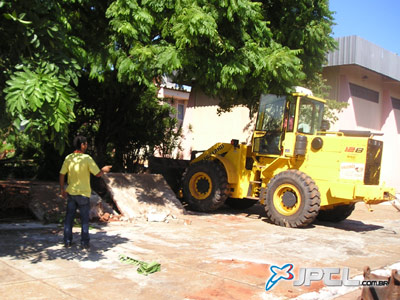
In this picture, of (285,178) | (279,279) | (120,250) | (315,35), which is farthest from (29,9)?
(315,35)

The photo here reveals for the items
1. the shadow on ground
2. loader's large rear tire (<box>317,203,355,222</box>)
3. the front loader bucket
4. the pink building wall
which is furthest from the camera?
the pink building wall

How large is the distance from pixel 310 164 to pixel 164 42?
4.32 m

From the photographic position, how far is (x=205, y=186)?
11508 mm

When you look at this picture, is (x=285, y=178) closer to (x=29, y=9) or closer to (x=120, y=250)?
(x=120, y=250)

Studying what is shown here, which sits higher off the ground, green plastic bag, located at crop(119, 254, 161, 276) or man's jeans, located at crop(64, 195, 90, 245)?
man's jeans, located at crop(64, 195, 90, 245)

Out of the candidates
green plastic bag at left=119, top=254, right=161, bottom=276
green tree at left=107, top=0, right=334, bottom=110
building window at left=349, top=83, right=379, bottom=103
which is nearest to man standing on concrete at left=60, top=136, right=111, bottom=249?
green plastic bag at left=119, top=254, right=161, bottom=276

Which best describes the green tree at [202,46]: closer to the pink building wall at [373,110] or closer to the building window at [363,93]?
the pink building wall at [373,110]

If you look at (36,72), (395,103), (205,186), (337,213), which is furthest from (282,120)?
(395,103)

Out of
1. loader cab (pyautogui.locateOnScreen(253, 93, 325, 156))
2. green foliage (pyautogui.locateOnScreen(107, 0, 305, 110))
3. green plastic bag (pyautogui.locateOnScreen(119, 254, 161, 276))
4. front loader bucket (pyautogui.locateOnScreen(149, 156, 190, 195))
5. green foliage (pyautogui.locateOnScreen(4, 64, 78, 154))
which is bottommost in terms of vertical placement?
green plastic bag (pyautogui.locateOnScreen(119, 254, 161, 276))

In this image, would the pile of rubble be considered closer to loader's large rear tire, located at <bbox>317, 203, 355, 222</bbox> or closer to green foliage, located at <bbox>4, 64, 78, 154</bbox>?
loader's large rear tire, located at <bbox>317, 203, 355, 222</bbox>

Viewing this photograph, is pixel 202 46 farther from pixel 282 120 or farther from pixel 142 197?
pixel 142 197

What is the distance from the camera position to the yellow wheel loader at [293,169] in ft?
30.7

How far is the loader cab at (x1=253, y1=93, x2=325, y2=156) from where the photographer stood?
405 inches

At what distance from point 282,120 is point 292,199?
1.97m
